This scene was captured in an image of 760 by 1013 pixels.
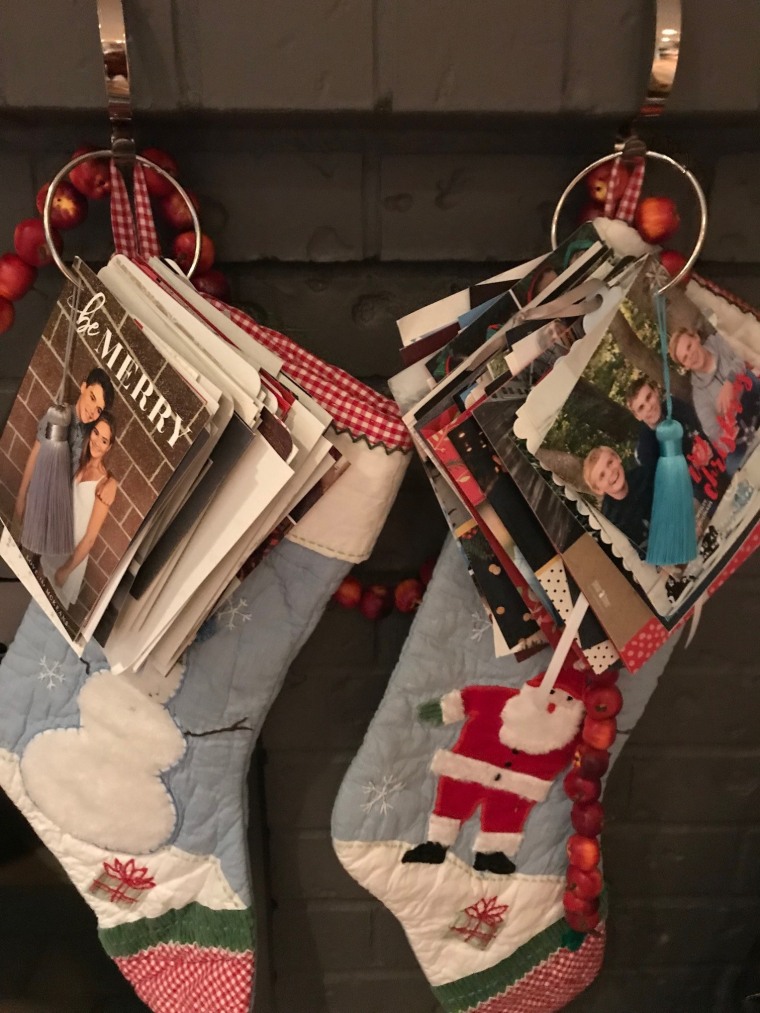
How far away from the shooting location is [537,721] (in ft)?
2.43

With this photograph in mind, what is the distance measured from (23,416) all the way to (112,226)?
0.60 feet

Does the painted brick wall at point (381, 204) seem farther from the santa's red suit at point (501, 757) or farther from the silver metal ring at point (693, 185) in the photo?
the santa's red suit at point (501, 757)

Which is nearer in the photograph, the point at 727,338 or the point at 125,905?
the point at 727,338

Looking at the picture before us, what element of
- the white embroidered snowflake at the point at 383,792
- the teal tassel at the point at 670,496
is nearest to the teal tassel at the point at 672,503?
the teal tassel at the point at 670,496

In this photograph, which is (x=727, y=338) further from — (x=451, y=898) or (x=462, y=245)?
(x=451, y=898)

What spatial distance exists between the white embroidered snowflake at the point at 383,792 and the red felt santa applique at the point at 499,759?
0.04 metres

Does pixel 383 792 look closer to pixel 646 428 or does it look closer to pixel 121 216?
pixel 646 428

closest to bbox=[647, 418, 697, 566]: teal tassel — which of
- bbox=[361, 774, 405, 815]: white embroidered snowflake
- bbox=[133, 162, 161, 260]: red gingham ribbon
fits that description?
bbox=[361, 774, 405, 815]: white embroidered snowflake

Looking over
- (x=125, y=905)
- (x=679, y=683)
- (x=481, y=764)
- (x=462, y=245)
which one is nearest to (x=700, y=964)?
(x=679, y=683)

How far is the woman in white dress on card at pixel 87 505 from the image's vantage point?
604 millimetres

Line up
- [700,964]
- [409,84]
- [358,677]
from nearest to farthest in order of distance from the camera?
1. [409,84]
2. [358,677]
3. [700,964]

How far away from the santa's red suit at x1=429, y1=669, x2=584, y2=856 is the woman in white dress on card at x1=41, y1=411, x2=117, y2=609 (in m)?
0.35

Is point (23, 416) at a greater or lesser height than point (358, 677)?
greater

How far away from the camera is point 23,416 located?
638 millimetres
